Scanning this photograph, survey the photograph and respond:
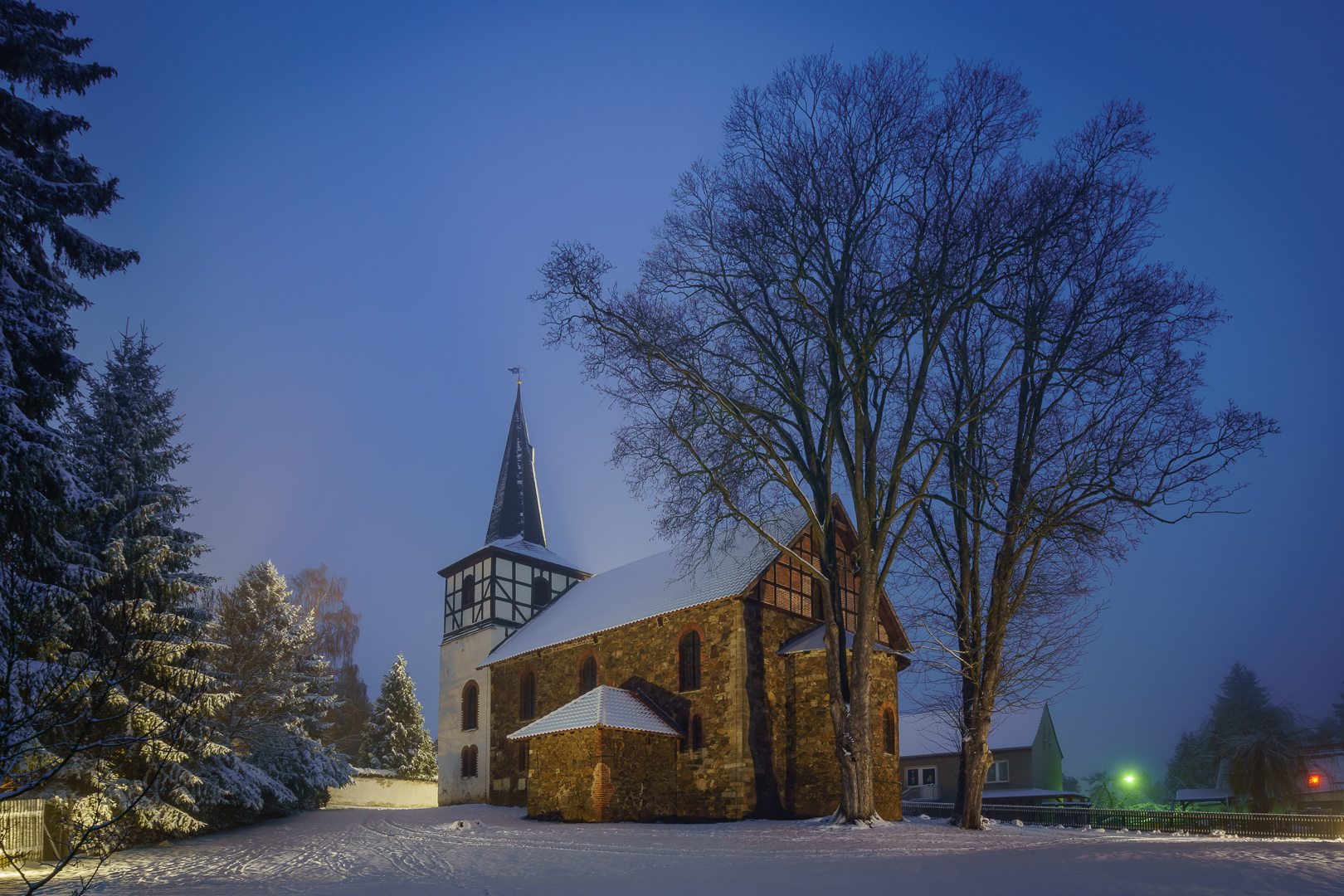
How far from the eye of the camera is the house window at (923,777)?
36.1 metres

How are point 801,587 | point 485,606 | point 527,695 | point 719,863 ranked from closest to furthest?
point 719,863 → point 801,587 → point 527,695 → point 485,606

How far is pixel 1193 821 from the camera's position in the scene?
2183 centimetres

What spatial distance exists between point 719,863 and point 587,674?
15228mm

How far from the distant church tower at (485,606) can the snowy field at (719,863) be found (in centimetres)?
1383

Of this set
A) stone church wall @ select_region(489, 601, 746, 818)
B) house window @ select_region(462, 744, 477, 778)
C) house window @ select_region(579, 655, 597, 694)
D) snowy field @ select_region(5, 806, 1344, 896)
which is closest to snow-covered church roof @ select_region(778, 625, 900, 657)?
stone church wall @ select_region(489, 601, 746, 818)

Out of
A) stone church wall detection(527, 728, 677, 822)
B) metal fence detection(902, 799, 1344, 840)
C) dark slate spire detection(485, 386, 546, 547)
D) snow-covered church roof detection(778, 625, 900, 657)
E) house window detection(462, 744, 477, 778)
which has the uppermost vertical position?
dark slate spire detection(485, 386, 546, 547)

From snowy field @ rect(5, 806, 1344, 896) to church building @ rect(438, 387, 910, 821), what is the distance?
2700 millimetres

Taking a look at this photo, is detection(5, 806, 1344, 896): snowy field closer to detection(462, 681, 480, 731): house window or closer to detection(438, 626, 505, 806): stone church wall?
detection(438, 626, 505, 806): stone church wall

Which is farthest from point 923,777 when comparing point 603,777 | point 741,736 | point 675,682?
point 603,777

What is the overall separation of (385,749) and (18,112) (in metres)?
38.7

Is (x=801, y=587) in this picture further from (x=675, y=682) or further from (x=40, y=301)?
(x=40, y=301)

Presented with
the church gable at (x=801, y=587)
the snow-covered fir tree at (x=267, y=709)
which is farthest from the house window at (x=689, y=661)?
the snow-covered fir tree at (x=267, y=709)

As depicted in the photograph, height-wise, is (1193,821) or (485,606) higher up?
(485,606)

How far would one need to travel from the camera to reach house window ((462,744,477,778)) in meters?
31.3
